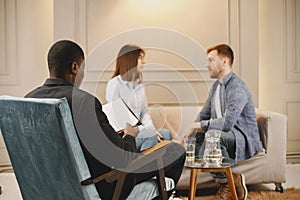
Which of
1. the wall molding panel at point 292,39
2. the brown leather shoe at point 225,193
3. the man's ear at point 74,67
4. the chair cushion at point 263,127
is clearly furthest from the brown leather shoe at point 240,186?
the wall molding panel at point 292,39

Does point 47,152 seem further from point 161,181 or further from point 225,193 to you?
point 225,193

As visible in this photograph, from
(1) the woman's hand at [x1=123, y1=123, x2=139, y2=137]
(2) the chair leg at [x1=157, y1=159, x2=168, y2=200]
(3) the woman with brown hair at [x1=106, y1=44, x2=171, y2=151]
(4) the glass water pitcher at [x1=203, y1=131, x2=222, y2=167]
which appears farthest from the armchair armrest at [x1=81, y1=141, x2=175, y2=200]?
(4) the glass water pitcher at [x1=203, y1=131, x2=222, y2=167]

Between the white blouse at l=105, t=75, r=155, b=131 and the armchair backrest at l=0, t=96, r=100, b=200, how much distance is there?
0.75m

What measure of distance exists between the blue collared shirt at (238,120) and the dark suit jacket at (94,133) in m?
1.27

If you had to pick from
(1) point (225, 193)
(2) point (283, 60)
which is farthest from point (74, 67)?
(2) point (283, 60)

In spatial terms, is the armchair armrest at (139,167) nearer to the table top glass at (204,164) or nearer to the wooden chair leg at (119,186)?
the wooden chair leg at (119,186)

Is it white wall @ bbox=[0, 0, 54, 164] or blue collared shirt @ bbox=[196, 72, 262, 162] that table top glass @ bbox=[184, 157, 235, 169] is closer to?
blue collared shirt @ bbox=[196, 72, 262, 162]

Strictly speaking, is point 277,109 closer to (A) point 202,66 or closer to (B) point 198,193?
(A) point 202,66

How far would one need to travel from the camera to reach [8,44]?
480cm

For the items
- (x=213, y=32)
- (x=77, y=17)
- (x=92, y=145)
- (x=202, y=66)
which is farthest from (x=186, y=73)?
(x=92, y=145)

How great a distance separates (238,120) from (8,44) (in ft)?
8.62

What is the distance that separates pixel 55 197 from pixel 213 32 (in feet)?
9.30

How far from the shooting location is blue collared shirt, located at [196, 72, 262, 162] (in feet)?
10.9

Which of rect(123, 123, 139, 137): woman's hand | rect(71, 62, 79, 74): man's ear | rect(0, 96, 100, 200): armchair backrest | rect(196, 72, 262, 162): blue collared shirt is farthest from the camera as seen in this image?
rect(196, 72, 262, 162): blue collared shirt
